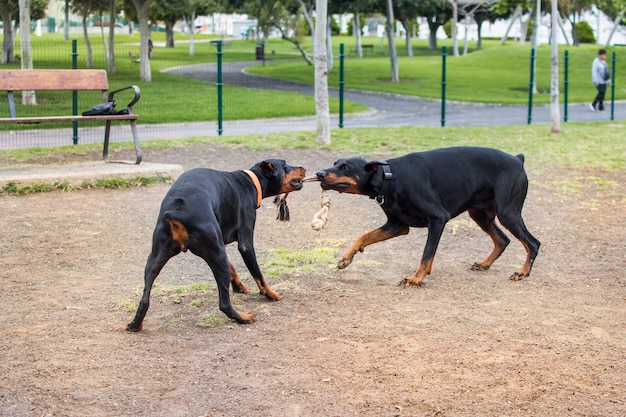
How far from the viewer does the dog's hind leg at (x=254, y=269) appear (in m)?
6.07

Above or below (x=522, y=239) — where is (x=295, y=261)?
below

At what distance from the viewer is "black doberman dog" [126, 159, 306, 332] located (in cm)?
533

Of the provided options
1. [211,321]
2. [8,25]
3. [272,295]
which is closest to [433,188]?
[272,295]

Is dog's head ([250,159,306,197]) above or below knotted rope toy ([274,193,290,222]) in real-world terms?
above

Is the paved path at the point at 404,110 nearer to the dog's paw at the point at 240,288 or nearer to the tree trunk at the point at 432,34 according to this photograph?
the dog's paw at the point at 240,288

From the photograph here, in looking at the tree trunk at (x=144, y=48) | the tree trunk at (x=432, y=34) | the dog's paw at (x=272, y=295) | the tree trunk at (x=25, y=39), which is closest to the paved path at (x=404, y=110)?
the tree trunk at (x=144, y=48)

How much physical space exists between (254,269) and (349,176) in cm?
111

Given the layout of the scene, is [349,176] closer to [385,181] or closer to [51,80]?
[385,181]

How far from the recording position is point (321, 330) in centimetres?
567

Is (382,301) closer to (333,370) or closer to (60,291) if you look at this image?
(333,370)

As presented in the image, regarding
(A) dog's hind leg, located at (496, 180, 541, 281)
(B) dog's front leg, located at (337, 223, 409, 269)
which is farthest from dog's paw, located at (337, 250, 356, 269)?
(A) dog's hind leg, located at (496, 180, 541, 281)

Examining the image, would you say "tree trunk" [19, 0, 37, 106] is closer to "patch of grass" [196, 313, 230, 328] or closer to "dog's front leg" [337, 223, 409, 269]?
"dog's front leg" [337, 223, 409, 269]

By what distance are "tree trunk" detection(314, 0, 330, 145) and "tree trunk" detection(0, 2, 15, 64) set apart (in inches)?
715

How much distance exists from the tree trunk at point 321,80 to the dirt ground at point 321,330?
19.4 ft
